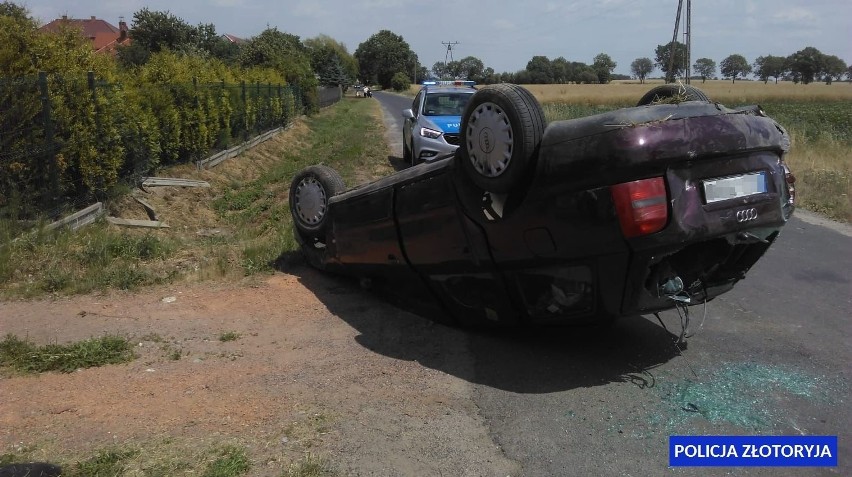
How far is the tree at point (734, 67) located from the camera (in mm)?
129500

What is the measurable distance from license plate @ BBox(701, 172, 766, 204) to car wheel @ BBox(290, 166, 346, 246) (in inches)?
140

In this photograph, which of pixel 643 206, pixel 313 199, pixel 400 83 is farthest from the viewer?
pixel 400 83

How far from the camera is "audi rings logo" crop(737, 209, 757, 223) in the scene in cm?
359

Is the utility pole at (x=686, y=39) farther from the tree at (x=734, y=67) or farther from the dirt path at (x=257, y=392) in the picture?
the tree at (x=734, y=67)

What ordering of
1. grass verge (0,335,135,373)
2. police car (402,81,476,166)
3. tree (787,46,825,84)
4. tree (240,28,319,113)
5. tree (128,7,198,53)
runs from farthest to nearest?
tree (787,46,825,84) → tree (128,7,198,53) → tree (240,28,319,113) → police car (402,81,476,166) → grass verge (0,335,135,373)

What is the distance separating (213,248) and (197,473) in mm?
5152

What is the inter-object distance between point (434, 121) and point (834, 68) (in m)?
128

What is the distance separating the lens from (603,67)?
9331cm

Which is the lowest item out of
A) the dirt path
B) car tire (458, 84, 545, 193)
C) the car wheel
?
the dirt path

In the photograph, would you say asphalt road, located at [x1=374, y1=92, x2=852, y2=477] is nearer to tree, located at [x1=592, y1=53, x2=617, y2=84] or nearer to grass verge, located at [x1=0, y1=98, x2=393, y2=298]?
grass verge, located at [x1=0, y1=98, x2=393, y2=298]

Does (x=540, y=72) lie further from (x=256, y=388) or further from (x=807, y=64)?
(x=256, y=388)

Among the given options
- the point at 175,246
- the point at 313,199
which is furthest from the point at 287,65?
the point at 313,199

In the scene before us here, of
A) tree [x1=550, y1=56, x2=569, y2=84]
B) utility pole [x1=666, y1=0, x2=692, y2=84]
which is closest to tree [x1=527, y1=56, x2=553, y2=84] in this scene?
tree [x1=550, y1=56, x2=569, y2=84]

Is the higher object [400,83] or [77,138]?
[400,83]
